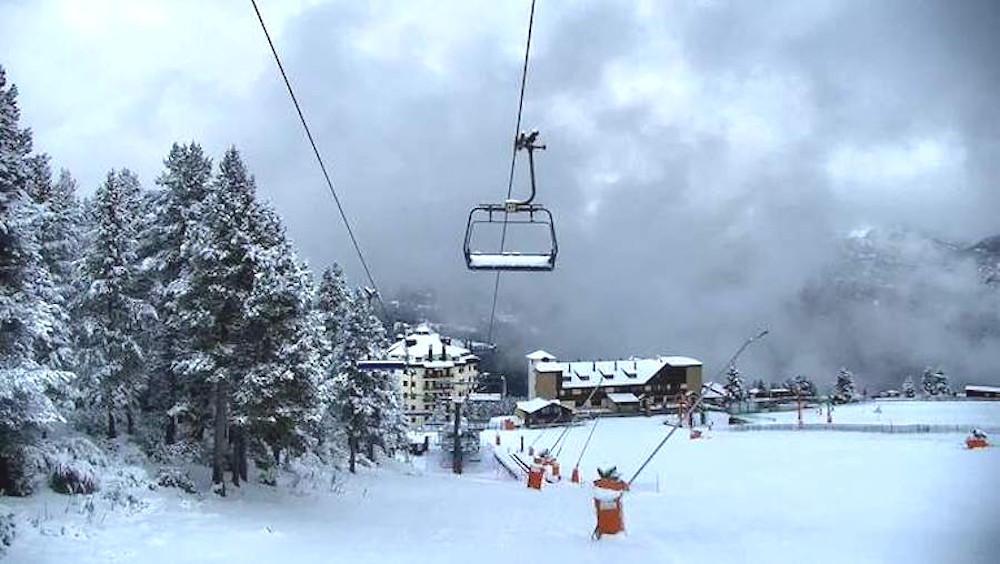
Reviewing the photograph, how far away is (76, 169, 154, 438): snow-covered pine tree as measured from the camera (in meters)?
26.8

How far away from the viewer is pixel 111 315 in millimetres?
27328

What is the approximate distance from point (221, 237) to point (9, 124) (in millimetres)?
8451

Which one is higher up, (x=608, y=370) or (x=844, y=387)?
(x=608, y=370)

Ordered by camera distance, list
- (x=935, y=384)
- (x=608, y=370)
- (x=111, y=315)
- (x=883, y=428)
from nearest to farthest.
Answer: (x=111, y=315) < (x=883, y=428) < (x=935, y=384) < (x=608, y=370)

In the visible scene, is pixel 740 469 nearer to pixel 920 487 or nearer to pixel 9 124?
pixel 920 487

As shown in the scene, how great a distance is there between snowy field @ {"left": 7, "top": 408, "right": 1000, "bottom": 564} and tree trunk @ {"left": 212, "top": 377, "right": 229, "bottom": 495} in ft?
3.28

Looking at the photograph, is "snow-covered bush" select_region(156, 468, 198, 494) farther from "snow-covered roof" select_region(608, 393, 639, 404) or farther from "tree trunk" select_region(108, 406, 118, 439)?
"snow-covered roof" select_region(608, 393, 639, 404)

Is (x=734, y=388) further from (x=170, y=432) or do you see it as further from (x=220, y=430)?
(x=220, y=430)

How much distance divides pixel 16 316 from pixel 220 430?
9169 mm

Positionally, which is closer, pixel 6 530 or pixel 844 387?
pixel 6 530

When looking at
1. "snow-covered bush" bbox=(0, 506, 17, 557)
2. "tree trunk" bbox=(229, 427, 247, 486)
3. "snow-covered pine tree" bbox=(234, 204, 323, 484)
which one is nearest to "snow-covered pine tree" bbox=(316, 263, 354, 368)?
"tree trunk" bbox=(229, 427, 247, 486)

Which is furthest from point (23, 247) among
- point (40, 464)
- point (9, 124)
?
point (40, 464)

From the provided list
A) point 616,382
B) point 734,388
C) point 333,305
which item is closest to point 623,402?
point 616,382

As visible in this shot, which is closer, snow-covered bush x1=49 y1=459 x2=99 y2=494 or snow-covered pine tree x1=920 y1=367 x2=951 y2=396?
snow-covered bush x1=49 y1=459 x2=99 y2=494
